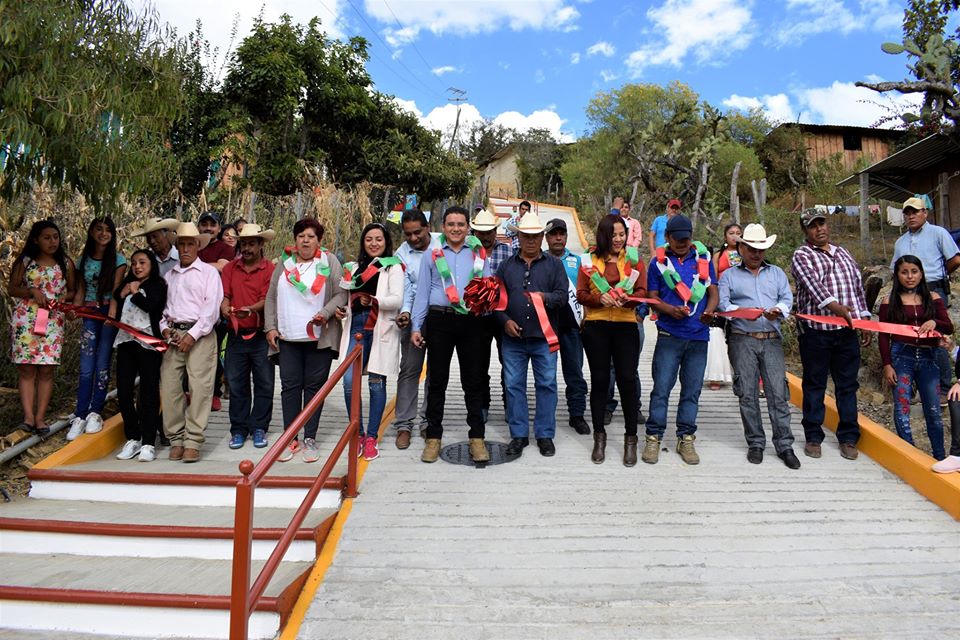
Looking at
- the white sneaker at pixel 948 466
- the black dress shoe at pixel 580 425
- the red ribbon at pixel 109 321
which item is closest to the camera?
the white sneaker at pixel 948 466

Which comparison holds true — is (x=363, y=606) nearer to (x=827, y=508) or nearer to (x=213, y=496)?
(x=213, y=496)

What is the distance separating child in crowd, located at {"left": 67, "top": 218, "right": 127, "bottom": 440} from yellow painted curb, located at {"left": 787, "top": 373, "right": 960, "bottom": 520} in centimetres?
659

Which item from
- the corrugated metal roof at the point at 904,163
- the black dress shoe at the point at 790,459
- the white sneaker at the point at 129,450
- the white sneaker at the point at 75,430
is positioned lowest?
the black dress shoe at the point at 790,459

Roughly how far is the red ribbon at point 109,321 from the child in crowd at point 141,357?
0.05 metres

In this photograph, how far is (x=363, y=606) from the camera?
3.71 m

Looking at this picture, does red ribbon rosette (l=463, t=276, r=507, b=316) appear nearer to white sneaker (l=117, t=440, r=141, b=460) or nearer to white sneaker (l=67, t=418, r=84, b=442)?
white sneaker (l=117, t=440, r=141, b=460)

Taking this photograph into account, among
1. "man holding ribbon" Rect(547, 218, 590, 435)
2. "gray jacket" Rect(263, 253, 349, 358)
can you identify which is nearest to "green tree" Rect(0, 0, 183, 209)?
"gray jacket" Rect(263, 253, 349, 358)

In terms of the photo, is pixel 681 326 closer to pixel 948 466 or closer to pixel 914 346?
pixel 914 346

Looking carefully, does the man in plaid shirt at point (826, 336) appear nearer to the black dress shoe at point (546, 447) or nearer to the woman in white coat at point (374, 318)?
the black dress shoe at point (546, 447)

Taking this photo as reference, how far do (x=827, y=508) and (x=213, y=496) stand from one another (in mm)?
4462

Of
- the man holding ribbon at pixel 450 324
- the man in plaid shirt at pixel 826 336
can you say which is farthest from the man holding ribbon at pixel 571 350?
the man in plaid shirt at pixel 826 336

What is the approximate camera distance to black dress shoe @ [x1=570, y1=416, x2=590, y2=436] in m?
6.37

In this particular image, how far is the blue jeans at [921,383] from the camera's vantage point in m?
5.48

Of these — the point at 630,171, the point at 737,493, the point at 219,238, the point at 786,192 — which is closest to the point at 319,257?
the point at 219,238
